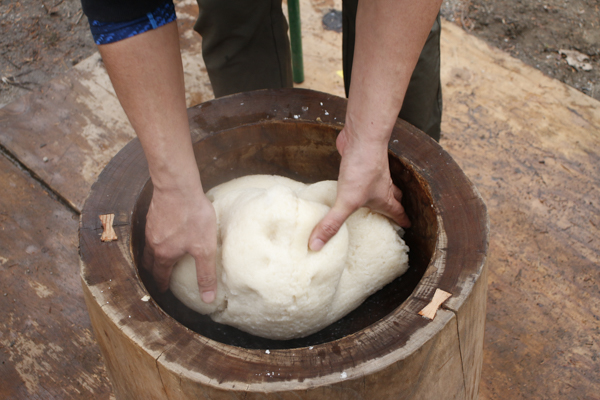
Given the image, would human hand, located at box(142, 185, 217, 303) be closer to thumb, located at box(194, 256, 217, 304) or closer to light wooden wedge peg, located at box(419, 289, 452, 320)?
thumb, located at box(194, 256, 217, 304)

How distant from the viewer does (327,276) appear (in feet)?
3.75

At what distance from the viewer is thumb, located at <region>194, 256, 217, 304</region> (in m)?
1.13

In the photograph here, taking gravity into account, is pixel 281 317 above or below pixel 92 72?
above

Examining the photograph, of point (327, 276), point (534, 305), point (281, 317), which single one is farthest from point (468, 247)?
point (534, 305)

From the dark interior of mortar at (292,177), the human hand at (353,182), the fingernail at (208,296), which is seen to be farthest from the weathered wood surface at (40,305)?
the human hand at (353,182)

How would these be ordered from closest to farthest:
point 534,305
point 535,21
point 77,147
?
point 534,305 < point 77,147 < point 535,21

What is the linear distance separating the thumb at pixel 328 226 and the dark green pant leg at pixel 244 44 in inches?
41.2

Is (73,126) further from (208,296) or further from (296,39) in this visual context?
(208,296)

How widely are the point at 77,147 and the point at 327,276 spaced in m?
1.50

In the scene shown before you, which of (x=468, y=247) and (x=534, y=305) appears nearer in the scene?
(x=468, y=247)

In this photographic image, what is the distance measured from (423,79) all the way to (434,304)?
1026 mm

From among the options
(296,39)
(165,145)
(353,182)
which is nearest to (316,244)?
(353,182)

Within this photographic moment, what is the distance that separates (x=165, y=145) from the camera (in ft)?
3.50

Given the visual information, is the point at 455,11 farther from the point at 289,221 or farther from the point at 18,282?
the point at 18,282
